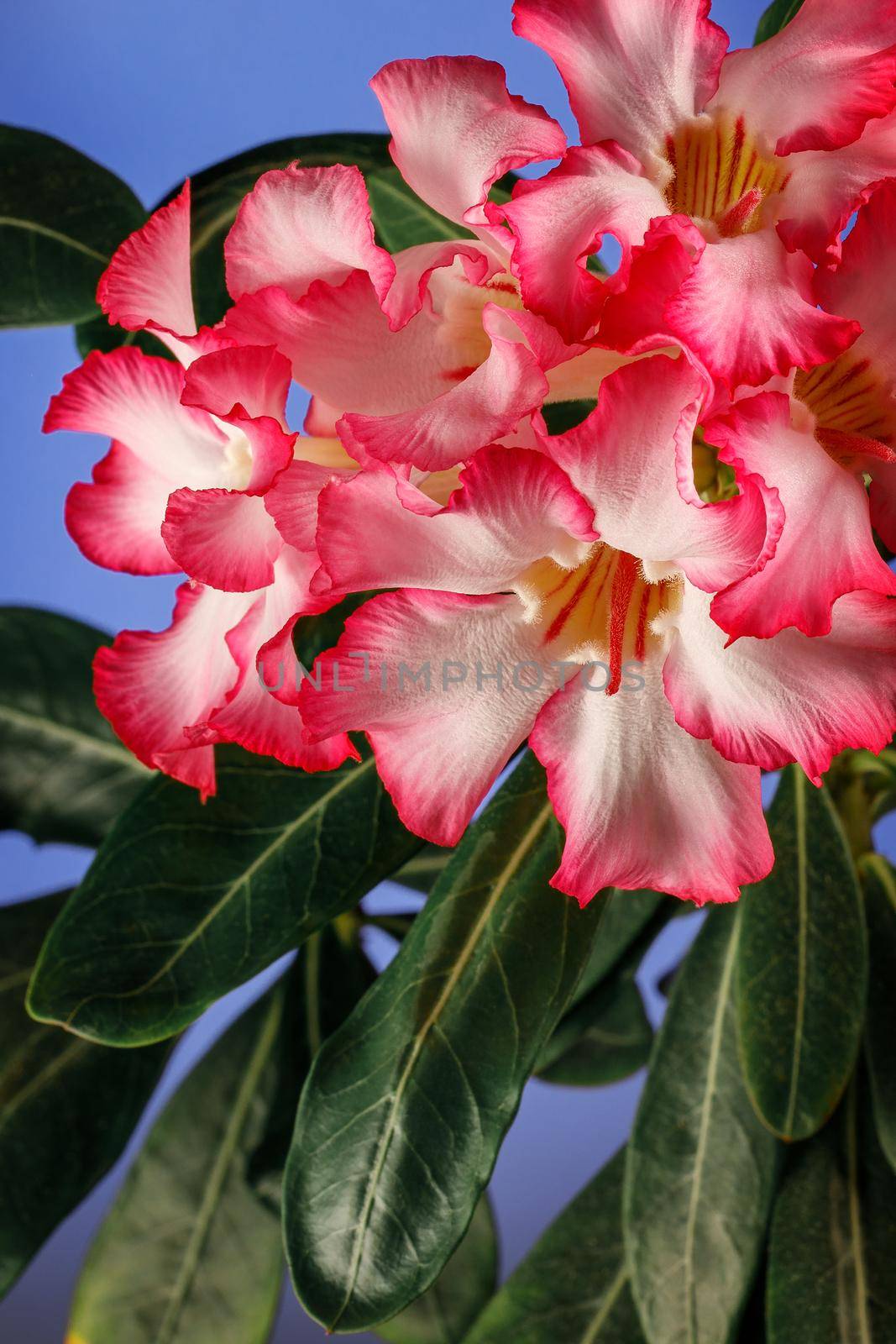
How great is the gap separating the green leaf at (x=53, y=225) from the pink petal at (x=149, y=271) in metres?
0.28

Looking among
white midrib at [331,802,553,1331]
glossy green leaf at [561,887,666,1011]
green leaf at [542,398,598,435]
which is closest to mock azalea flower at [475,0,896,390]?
green leaf at [542,398,598,435]

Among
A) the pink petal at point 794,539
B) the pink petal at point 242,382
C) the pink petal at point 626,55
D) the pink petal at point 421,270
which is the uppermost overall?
the pink petal at point 626,55

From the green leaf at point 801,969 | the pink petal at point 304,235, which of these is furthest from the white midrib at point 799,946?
the pink petal at point 304,235

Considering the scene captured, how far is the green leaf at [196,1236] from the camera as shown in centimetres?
105

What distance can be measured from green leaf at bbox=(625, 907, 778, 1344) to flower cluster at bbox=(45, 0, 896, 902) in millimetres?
454

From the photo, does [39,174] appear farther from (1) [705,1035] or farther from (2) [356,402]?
(1) [705,1035]

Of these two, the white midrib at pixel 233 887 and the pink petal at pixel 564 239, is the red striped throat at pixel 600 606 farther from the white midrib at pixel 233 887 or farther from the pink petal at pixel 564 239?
the white midrib at pixel 233 887

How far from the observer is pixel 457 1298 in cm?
118

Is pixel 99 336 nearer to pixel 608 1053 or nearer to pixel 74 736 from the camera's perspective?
pixel 74 736

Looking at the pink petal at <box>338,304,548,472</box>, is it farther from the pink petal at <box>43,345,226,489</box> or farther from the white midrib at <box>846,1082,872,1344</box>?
the white midrib at <box>846,1082,872,1344</box>

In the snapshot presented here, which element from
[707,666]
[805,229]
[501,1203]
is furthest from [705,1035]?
[501,1203]

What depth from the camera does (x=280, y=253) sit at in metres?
0.51

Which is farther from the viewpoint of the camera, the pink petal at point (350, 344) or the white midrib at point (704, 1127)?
the white midrib at point (704, 1127)

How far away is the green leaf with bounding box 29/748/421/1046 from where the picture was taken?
729mm
